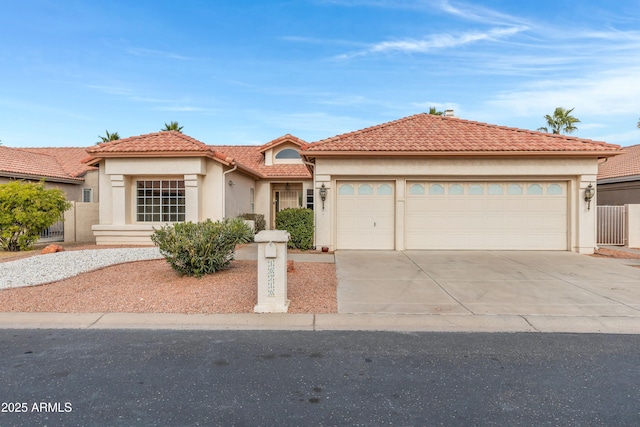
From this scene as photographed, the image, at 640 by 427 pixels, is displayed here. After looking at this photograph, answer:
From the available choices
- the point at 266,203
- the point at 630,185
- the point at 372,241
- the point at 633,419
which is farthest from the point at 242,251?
→ the point at 630,185

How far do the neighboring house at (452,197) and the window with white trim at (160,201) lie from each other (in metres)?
5.40

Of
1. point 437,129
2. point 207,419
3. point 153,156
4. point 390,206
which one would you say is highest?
point 437,129

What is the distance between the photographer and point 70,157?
24.5m

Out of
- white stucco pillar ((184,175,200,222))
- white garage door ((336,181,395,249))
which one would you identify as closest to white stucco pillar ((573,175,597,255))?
white garage door ((336,181,395,249))

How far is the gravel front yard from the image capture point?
22.0 ft

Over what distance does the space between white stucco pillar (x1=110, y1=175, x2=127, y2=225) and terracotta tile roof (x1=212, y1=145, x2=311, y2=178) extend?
6.54 metres

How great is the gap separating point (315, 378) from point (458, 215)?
11.0 meters

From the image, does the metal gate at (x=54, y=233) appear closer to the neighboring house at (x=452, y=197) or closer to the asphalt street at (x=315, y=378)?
the neighboring house at (x=452, y=197)

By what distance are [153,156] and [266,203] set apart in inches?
298

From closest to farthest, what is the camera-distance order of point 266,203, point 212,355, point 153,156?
point 212,355
point 153,156
point 266,203

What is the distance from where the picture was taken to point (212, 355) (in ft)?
15.5

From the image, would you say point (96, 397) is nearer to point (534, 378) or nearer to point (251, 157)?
point (534, 378)

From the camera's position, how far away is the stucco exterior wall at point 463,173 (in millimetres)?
13492

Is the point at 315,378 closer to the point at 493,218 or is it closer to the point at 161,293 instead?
the point at 161,293
